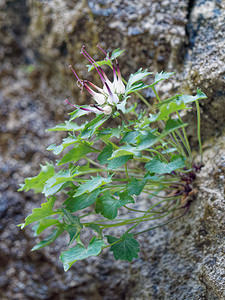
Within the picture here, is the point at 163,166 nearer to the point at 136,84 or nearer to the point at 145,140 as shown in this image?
the point at 145,140

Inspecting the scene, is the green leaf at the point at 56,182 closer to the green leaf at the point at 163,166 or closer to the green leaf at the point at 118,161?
the green leaf at the point at 118,161

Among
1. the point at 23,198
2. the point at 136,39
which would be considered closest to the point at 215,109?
the point at 136,39

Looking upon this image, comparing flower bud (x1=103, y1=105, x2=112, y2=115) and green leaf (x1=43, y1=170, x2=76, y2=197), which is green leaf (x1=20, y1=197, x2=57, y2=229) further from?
flower bud (x1=103, y1=105, x2=112, y2=115)

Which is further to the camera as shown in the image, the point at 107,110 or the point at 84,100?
the point at 84,100

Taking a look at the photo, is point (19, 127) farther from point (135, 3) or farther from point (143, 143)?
point (143, 143)

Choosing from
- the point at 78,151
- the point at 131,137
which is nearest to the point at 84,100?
the point at 78,151
